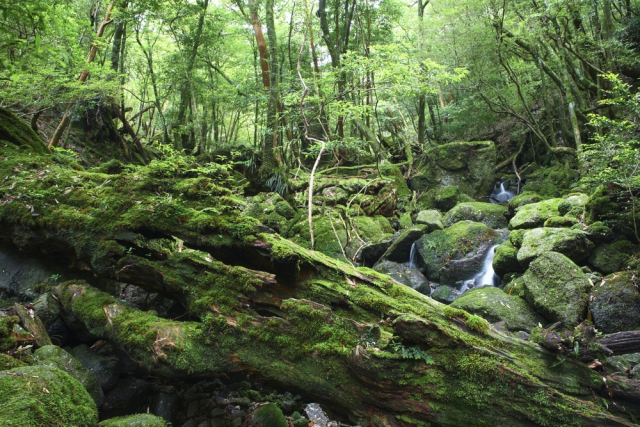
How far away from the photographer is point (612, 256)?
7.70 meters

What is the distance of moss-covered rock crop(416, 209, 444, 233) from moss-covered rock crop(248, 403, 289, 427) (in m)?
8.67

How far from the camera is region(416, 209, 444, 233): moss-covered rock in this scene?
11.6m

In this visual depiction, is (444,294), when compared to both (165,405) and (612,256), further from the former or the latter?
(165,405)

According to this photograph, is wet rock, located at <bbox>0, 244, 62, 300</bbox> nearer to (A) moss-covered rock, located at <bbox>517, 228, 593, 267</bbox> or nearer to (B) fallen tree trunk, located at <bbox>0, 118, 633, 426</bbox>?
(B) fallen tree trunk, located at <bbox>0, 118, 633, 426</bbox>

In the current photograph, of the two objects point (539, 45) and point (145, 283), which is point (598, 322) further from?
point (539, 45)

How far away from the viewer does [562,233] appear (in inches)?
321

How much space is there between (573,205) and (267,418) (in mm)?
9889

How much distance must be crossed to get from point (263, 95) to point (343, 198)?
208 inches

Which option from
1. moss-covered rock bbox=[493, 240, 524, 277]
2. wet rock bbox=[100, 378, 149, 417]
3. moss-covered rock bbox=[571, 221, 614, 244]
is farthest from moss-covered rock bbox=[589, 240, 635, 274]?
wet rock bbox=[100, 378, 149, 417]

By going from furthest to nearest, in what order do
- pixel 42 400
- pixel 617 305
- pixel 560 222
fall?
pixel 560 222
pixel 617 305
pixel 42 400

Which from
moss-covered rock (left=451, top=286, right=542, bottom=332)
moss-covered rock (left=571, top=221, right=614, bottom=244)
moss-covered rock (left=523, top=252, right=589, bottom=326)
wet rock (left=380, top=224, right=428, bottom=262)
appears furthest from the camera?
wet rock (left=380, top=224, right=428, bottom=262)

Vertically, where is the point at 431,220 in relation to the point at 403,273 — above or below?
above

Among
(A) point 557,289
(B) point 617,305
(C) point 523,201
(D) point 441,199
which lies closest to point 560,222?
(A) point 557,289

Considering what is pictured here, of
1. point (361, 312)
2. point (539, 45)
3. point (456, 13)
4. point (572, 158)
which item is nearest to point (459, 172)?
point (572, 158)
